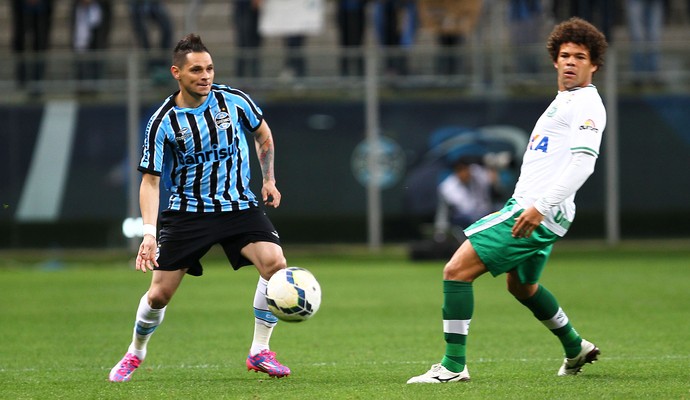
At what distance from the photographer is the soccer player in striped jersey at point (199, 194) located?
24.2ft

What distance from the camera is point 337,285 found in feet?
48.8

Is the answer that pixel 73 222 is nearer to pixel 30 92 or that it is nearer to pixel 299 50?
pixel 30 92

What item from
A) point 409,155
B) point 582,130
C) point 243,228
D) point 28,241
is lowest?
point 28,241

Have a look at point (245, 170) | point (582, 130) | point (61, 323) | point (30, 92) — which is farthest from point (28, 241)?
point (582, 130)

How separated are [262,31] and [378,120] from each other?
97.5 inches

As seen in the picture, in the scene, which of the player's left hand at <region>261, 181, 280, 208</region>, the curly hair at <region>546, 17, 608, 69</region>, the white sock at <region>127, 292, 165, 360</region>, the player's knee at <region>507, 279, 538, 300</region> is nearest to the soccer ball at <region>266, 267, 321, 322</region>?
the player's left hand at <region>261, 181, 280, 208</region>

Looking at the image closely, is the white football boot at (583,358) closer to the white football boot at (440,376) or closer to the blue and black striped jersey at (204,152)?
the white football boot at (440,376)

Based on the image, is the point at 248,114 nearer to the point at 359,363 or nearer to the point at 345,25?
the point at 359,363

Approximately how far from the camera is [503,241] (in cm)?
678

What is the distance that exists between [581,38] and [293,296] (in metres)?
2.25

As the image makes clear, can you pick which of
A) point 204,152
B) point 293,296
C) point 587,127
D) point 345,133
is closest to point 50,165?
point 345,133

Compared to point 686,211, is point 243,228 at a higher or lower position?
higher

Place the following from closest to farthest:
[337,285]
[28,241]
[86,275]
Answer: [337,285] → [86,275] → [28,241]

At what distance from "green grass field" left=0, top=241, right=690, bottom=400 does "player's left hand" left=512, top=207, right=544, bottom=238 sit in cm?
88
